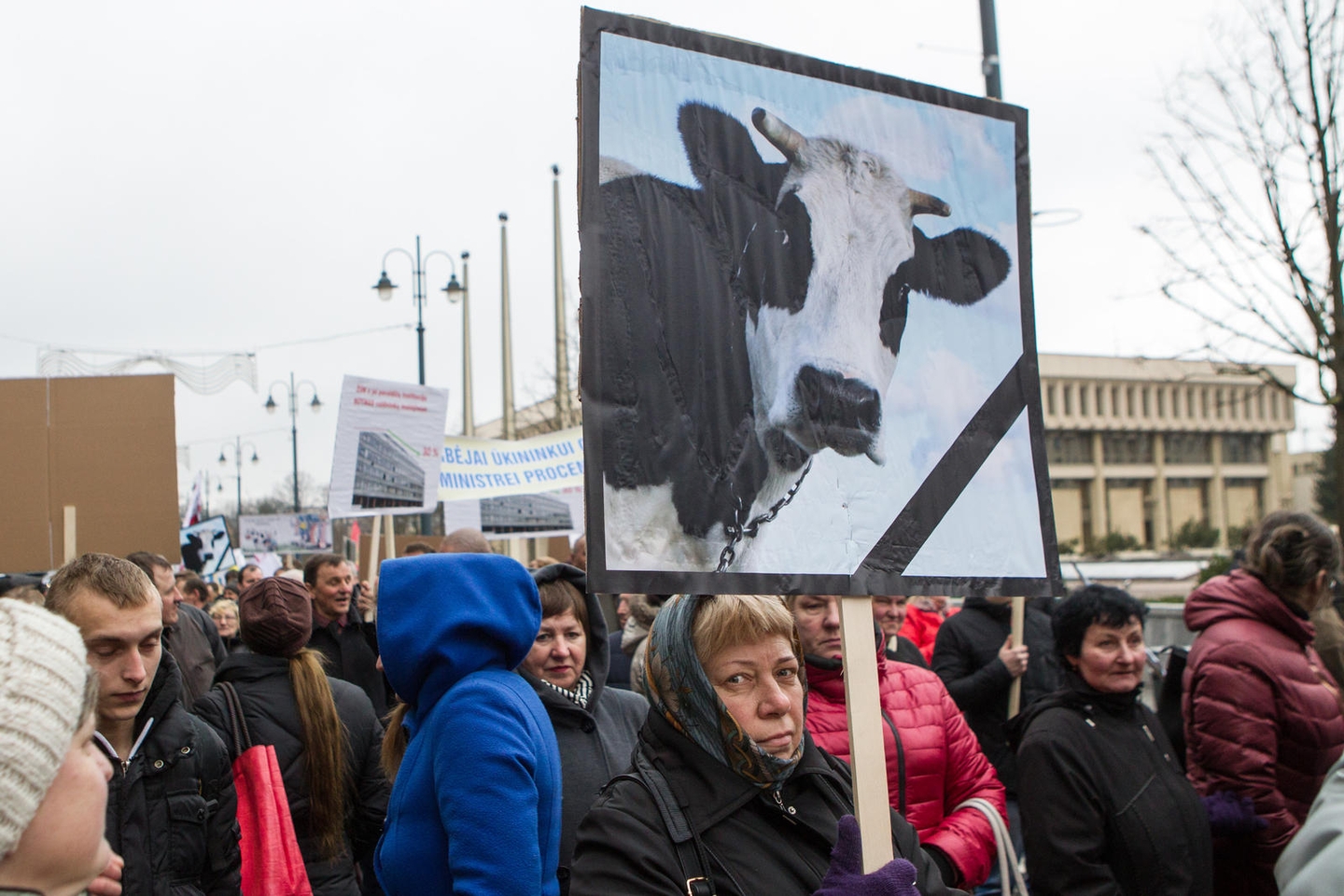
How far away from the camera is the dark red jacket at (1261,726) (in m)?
3.99

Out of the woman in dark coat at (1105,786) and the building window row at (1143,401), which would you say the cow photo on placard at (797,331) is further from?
the building window row at (1143,401)

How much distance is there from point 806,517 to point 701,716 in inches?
18.0

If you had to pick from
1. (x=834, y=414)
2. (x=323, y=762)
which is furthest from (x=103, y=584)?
(x=834, y=414)

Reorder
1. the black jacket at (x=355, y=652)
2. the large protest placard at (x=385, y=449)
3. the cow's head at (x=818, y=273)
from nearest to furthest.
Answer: the cow's head at (x=818, y=273), the black jacket at (x=355, y=652), the large protest placard at (x=385, y=449)

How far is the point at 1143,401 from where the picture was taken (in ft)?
294

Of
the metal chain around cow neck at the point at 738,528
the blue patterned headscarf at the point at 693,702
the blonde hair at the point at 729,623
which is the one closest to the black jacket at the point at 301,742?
the blue patterned headscarf at the point at 693,702

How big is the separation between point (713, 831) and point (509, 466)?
10114 millimetres

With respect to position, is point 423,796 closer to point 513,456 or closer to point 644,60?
point 644,60

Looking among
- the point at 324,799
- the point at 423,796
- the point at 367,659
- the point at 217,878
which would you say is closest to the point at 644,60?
the point at 423,796

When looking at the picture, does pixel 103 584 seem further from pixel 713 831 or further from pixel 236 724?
pixel 713 831

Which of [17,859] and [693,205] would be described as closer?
[17,859]

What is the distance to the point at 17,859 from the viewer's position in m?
1.48

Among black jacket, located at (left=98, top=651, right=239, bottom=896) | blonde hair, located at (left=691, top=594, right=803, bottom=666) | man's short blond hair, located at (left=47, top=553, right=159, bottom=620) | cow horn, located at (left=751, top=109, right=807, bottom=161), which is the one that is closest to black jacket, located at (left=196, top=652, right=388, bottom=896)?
black jacket, located at (left=98, top=651, right=239, bottom=896)

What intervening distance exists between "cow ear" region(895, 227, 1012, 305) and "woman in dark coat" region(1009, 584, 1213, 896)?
5.11ft
